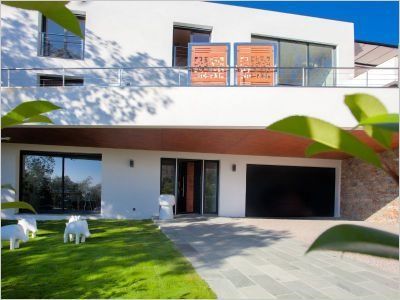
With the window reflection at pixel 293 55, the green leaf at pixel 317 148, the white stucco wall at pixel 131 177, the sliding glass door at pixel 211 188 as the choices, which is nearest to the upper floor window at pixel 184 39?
the window reflection at pixel 293 55

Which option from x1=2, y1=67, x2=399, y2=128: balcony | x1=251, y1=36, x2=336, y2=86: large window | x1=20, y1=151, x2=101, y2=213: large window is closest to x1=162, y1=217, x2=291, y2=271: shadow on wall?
x1=2, y1=67, x2=399, y2=128: balcony

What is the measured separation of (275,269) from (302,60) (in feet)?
36.0

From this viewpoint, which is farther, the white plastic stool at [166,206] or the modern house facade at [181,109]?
the white plastic stool at [166,206]

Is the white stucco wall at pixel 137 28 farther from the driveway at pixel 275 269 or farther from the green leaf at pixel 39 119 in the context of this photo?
the green leaf at pixel 39 119

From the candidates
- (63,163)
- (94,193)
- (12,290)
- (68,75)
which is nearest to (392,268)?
(12,290)

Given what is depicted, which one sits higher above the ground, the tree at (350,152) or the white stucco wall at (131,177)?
the tree at (350,152)

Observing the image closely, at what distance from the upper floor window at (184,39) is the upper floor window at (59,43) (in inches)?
140

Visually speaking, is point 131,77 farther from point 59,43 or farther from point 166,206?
point 166,206

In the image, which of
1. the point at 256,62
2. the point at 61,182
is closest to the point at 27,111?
the point at 256,62

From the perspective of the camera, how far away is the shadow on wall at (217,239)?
643 centimetres

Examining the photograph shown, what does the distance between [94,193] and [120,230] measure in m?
3.60

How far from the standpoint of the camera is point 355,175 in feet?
44.2

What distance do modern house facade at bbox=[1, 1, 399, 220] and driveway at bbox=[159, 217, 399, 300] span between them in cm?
318

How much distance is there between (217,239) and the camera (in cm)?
833
